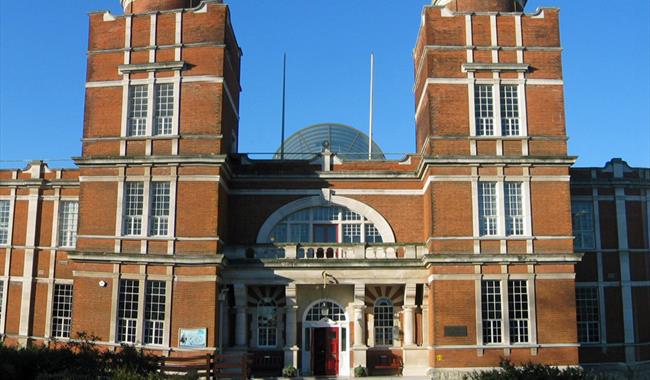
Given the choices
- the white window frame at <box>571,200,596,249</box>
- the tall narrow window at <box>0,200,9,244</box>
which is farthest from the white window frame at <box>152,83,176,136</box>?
the white window frame at <box>571,200,596,249</box>

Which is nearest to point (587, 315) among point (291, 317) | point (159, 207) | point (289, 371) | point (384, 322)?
point (384, 322)

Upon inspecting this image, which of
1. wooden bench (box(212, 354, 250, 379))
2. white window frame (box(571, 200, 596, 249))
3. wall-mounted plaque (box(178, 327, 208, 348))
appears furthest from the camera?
white window frame (box(571, 200, 596, 249))

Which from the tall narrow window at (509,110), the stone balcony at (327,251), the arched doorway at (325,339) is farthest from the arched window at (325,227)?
the tall narrow window at (509,110)

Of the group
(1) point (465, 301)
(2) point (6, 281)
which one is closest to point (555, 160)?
(1) point (465, 301)

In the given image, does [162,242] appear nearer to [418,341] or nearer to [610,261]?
[418,341]

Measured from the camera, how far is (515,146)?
3161cm

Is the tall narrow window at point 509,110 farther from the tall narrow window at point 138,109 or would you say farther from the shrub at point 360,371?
the tall narrow window at point 138,109

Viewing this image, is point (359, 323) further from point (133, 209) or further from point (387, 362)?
point (133, 209)

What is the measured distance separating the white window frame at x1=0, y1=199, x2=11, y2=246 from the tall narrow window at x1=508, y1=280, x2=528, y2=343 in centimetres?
2391

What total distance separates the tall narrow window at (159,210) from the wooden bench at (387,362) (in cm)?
1048

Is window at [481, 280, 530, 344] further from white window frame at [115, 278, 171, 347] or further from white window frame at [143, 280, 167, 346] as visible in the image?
white window frame at [143, 280, 167, 346]

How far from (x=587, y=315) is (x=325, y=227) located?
12831mm

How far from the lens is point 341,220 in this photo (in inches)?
1337

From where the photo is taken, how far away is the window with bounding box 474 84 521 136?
31938 millimetres
